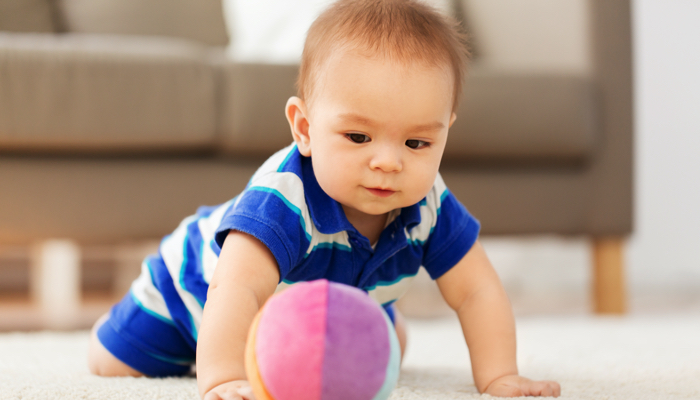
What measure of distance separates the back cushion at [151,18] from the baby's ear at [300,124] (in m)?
1.24

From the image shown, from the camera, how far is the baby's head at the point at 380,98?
21.8 inches

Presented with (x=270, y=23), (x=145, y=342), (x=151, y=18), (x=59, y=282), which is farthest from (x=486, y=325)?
(x=151, y=18)

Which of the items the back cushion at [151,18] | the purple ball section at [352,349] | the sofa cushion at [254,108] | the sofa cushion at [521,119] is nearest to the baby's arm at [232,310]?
the purple ball section at [352,349]

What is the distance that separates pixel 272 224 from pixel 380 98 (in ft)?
0.48

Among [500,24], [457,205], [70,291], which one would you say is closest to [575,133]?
[500,24]

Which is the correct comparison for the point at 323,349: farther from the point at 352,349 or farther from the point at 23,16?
the point at 23,16

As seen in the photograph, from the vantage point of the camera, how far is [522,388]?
0.59 m

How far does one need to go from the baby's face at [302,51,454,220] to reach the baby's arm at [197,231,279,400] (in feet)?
0.31

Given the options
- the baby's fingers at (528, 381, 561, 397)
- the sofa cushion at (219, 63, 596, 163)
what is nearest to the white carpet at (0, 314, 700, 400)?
the baby's fingers at (528, 381, 561, 397)

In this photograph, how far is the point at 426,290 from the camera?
1.95 m

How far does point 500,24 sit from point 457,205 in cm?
104

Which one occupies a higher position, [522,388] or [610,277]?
[522,388]

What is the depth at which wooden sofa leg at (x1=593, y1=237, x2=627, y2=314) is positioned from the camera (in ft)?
4.34

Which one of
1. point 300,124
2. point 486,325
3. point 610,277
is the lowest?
point 610,277
